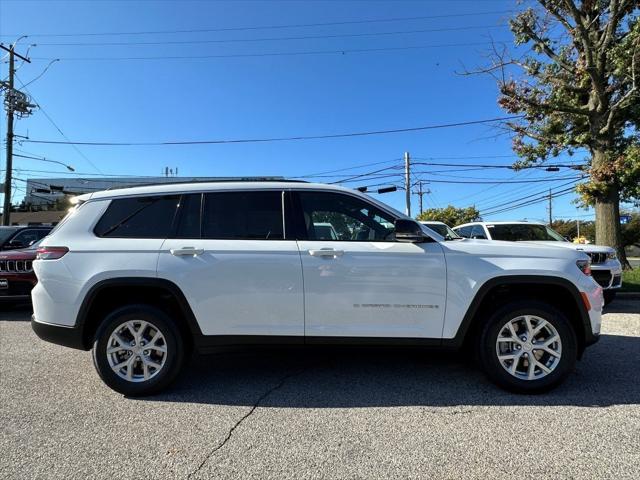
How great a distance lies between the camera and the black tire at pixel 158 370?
4082mm

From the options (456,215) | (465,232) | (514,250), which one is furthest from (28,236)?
(456,215)

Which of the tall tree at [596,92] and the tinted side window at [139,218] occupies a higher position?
the tall tree at [596,92]

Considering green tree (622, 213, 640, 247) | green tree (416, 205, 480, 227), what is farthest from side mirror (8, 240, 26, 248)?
green tree (622, 213, 640, 247)

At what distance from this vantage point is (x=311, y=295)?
4.05m

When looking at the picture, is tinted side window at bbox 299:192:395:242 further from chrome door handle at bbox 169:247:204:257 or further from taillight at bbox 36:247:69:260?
taillight at bbox 36:247:69:260

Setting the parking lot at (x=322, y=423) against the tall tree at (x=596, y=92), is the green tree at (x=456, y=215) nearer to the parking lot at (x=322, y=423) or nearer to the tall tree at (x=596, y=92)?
the tall tree at (x=596, y=92)

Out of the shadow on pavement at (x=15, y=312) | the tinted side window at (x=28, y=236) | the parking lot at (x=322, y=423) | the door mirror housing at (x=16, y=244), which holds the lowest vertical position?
the parking lot at (x=322, y=423)

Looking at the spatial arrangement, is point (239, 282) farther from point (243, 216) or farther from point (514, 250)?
point (514, 250)

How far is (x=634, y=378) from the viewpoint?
14.7ft

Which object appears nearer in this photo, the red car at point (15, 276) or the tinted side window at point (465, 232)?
the red car at point (15, 276)

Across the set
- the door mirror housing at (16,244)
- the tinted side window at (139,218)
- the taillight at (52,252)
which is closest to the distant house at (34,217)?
the door mirror housing at (16,244)

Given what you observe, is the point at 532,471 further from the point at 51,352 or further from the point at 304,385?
the point at 51,352

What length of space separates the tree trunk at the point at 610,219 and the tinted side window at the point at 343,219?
448 inches

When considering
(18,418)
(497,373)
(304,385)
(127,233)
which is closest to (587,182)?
(497,373)
